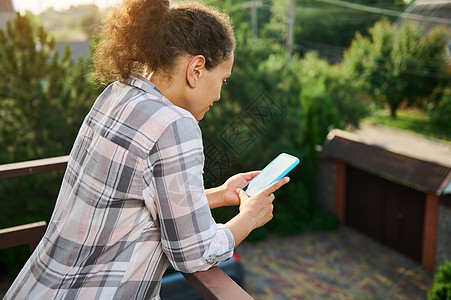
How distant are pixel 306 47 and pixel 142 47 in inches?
1407

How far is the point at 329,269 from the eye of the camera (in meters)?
9.46

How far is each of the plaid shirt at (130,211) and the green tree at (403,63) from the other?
1947cm

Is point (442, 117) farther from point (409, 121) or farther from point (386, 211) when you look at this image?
point (386, 211)

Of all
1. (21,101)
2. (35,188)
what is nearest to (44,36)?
(21,101)

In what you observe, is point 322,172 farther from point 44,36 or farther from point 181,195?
point 181,195

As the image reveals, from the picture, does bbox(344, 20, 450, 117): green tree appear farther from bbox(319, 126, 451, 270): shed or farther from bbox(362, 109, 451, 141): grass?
bbox(319, 126, 451, 270): shed

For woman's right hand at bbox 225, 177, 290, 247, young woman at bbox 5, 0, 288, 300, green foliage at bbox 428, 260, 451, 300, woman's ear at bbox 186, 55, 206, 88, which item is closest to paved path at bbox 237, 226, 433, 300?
green foliage at bbox 428, 260, 451, 300

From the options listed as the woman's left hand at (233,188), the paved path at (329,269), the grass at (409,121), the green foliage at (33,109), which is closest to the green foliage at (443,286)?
the paved path at (329,269)

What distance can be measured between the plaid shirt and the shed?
8.56 meters

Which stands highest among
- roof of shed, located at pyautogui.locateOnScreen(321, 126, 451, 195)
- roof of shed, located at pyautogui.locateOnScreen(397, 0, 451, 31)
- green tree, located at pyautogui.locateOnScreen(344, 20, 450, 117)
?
roof of shed, located at pyautogui.locateOnScreen(397, 0, 451, 31)

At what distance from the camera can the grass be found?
1789 centimetres

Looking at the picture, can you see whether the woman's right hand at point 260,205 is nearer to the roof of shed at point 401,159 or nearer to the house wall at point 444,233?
the roof of shed at point 401,159

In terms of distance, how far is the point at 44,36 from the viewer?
6211 millimetres

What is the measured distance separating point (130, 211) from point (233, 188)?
52 centimetres
